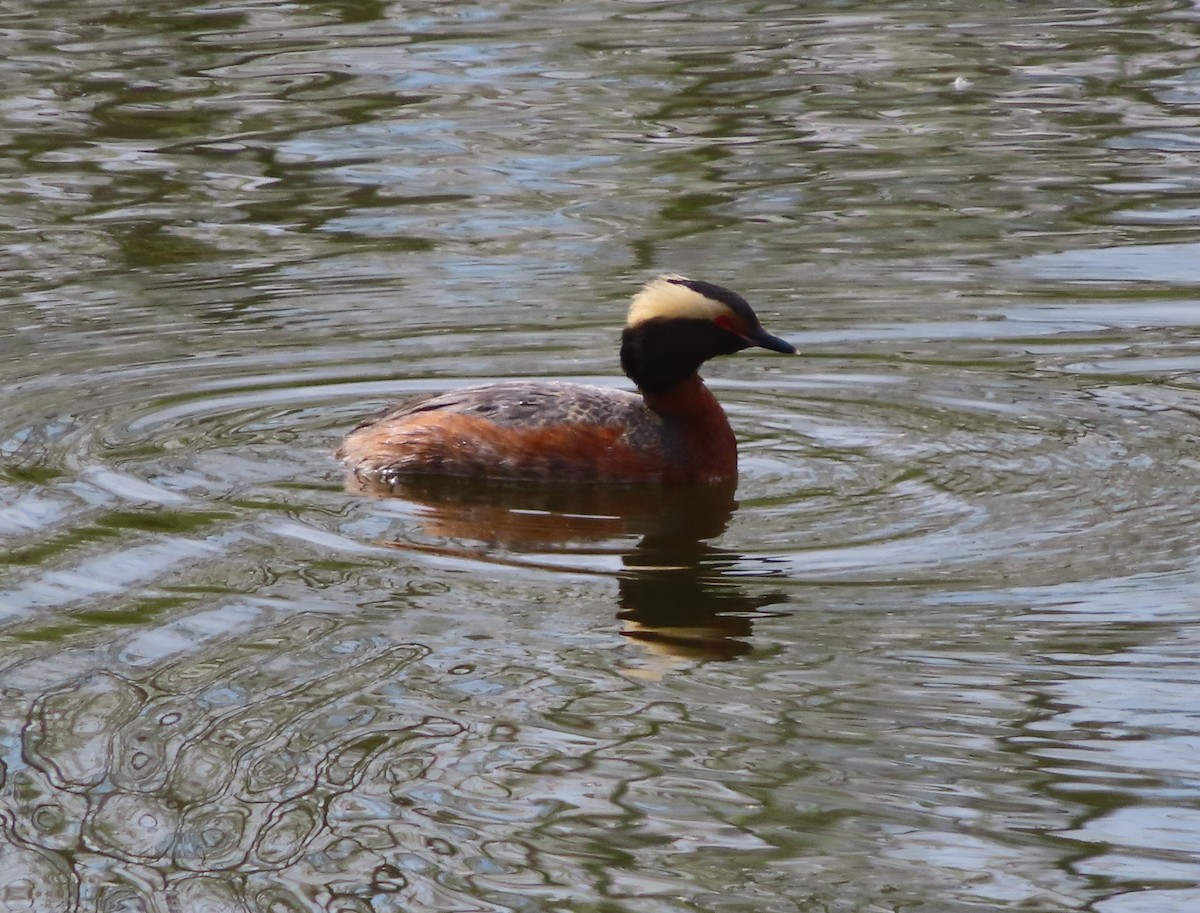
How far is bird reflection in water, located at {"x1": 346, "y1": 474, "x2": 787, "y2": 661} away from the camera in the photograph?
7312 mm

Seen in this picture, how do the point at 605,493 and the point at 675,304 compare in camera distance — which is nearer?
the point at 605,493

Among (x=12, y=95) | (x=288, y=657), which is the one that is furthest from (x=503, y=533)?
(x=12, y=95)

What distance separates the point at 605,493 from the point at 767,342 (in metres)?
1.00

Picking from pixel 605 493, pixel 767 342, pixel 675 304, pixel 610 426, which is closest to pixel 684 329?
pixel 675 304

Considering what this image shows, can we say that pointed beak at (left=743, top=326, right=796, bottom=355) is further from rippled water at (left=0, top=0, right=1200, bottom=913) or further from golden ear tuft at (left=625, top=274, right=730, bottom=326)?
rippled water at (left=0, top=0, right=1200, bottom=913)

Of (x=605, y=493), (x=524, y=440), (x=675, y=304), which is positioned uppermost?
(x=675, y=304)

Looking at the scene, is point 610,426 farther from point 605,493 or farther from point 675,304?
point 675,304

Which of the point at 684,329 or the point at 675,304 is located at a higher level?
the point at 675,304

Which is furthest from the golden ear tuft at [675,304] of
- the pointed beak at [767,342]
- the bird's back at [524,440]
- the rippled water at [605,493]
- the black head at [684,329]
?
the rippled water at [605,493]

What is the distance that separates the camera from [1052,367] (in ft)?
33.5

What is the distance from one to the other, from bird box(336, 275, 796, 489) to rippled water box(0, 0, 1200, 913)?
203mm

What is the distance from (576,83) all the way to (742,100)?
4.51ft

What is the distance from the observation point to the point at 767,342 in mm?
9242

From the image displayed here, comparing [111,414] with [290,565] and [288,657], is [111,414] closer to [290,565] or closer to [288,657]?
[290,565]
